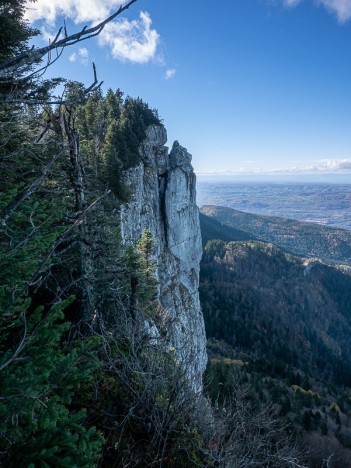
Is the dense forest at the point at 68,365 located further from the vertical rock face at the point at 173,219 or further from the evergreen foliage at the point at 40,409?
the vertical rock face at the point at 173,219

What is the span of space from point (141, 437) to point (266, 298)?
13931 centimetres

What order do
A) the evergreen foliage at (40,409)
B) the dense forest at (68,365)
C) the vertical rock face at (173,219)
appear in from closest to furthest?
the evergreen foliage at (40,409)
the dense forest at (68,365)
the vertical rock face at (173,219)

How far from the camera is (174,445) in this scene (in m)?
5.10

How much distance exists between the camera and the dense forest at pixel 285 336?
135 feet

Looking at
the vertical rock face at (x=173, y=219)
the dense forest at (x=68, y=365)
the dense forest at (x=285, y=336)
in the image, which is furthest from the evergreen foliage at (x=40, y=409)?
the vertical rock face at (x=173, y=219)

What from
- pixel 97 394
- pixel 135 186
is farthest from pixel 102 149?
pixel 97 394

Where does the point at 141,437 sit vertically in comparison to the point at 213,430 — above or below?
above

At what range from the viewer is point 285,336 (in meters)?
106

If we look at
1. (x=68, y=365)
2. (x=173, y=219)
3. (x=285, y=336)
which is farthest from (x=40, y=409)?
(x=285, y=336)

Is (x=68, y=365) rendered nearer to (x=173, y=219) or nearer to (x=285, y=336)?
(x=173, y=219)

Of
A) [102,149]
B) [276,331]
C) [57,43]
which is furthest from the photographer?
[276,331]

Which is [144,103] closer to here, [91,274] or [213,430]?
[91,274]

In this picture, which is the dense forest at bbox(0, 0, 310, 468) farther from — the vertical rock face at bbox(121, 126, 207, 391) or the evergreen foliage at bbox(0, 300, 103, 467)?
the vertical rock face at bbox(121, 126, 207, 391)

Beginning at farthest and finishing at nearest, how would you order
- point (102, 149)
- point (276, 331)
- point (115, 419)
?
point (276, 331) < point (102, 149) < point (115, 419)
